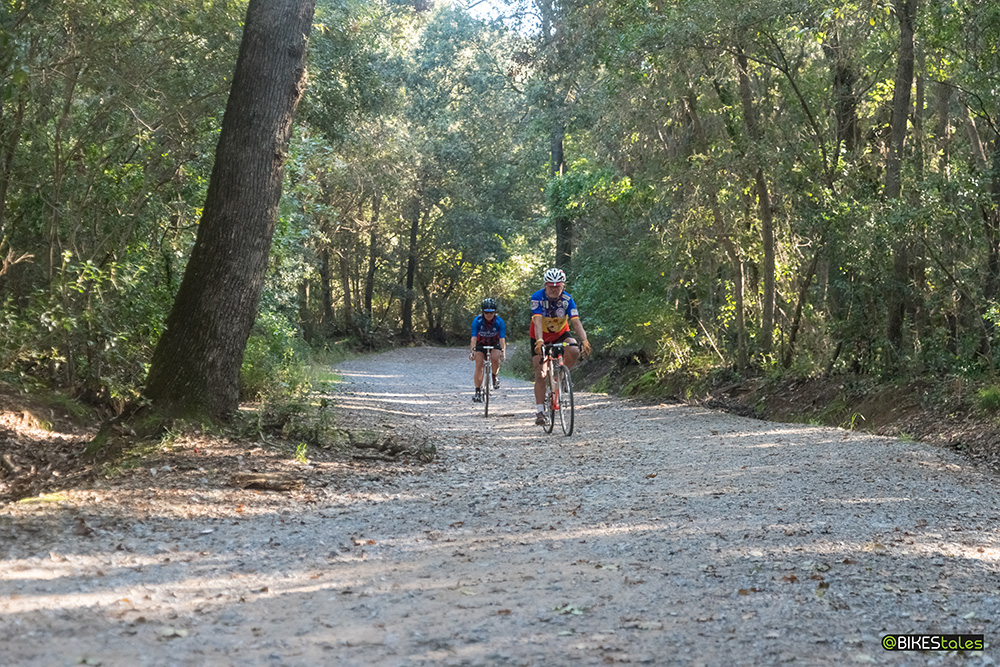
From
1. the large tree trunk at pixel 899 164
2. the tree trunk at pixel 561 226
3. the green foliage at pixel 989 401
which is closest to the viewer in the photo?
the green foliage at pixel 989 401

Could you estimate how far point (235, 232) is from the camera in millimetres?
8641

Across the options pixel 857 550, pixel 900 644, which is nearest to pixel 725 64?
pixel 857 550

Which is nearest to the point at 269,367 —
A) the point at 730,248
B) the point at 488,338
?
the point at 488,338

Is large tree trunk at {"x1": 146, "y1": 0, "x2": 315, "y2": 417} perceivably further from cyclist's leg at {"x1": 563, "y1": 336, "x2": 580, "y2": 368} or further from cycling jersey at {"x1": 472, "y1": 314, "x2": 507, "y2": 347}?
cycling jersey at {"x1": 472, "y1": 314, "x2": 507, "y2": 347}

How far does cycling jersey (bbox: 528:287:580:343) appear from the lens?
12.0m

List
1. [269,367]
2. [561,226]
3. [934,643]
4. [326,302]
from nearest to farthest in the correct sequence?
[934,643] → [269,367] → [561,226] → [326,302]

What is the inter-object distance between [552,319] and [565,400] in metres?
1.08

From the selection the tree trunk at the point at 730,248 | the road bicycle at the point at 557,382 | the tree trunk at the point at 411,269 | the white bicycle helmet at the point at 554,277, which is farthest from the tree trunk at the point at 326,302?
the white bicycle helmet at the point at 554,277

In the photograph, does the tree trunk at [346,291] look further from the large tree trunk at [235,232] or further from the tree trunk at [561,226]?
the large tree trunk at [235,232]

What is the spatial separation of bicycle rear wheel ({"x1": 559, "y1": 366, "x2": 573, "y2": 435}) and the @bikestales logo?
24.8 feet

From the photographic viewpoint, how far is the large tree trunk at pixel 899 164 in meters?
13.3

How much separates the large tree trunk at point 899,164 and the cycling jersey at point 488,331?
19.3ft

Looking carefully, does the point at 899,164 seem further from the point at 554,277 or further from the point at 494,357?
the point at 494,357

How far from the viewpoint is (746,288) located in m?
18.5
